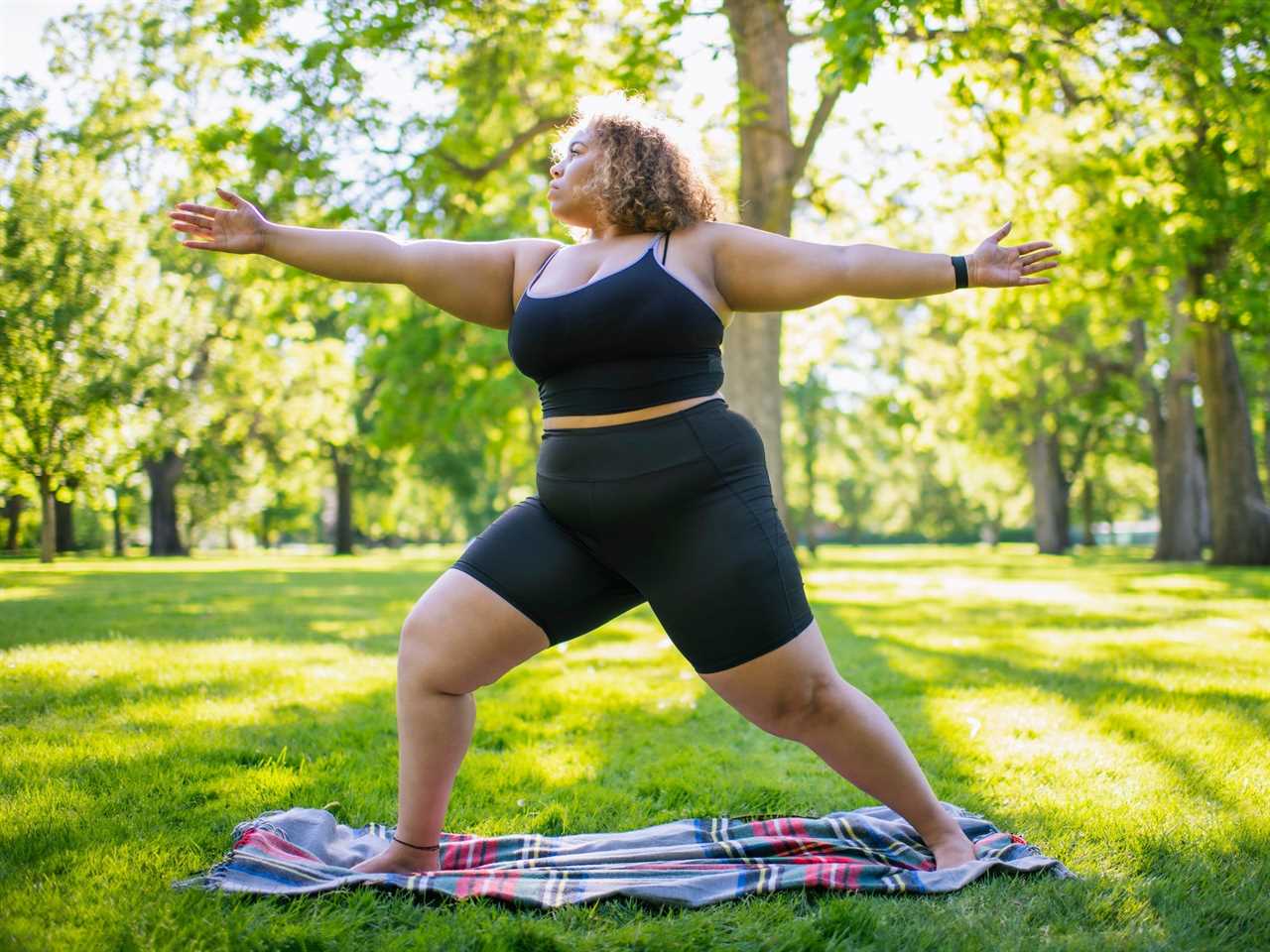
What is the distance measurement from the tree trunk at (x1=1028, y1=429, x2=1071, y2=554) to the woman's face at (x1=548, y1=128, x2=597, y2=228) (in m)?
32.8

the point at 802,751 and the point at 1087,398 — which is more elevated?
the point at 1087,398

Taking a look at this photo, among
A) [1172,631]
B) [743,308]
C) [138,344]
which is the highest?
[138,344]

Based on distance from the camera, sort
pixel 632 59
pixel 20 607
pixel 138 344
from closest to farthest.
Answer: pixel 632 59 < pixel 20 607 < pixel 138 344

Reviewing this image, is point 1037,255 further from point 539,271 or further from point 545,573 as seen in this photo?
point 545,573

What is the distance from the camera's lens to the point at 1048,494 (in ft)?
112

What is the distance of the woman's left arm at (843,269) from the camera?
2793 mm

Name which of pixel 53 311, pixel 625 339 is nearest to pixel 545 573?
pixel 625 339

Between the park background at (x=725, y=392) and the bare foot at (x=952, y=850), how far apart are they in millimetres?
184

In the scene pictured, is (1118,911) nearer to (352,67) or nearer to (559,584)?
(559,584)

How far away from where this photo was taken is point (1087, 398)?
85.6 feet

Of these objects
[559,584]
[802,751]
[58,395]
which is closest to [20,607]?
[58,395]

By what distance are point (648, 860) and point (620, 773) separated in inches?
48.8

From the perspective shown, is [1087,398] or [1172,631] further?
[1087,398]

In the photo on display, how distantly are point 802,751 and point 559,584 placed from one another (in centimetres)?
246
